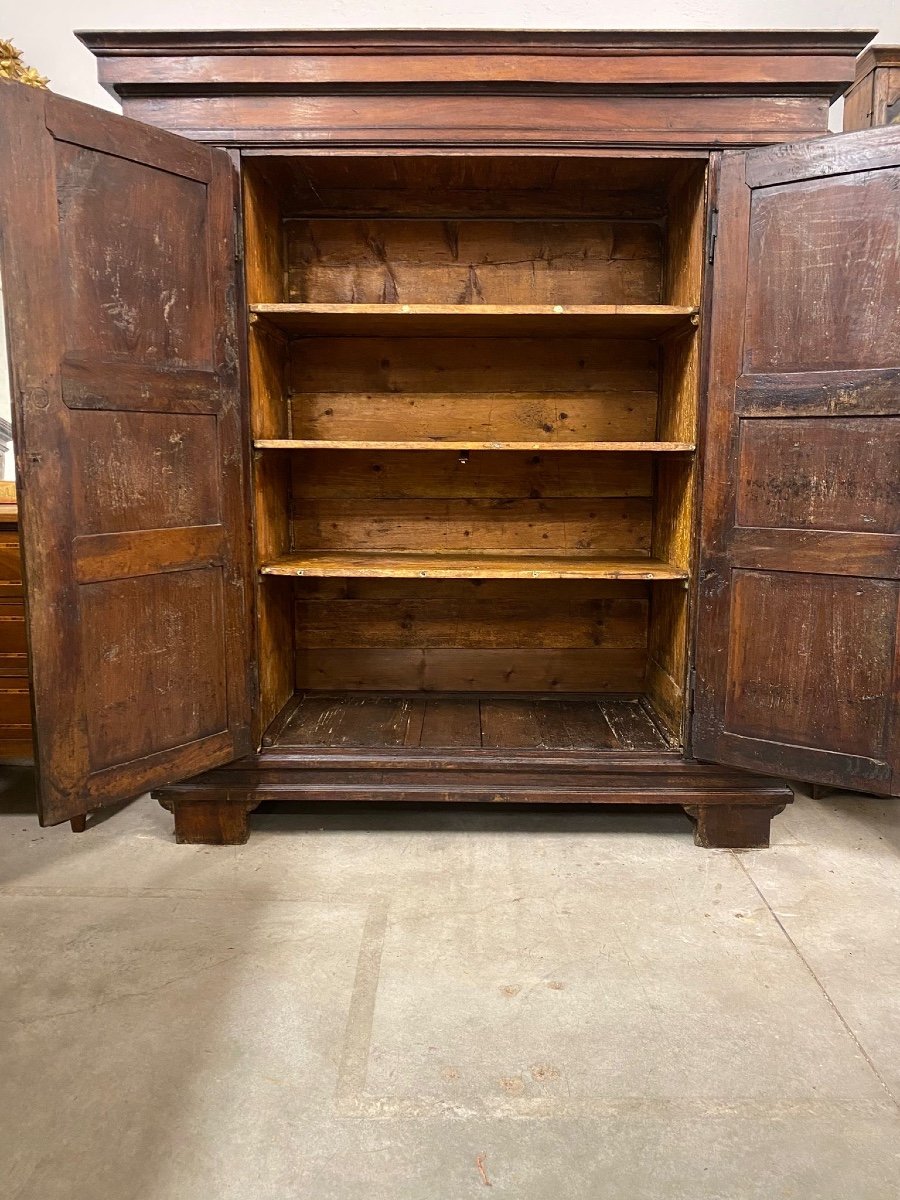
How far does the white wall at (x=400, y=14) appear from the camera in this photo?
112 inches

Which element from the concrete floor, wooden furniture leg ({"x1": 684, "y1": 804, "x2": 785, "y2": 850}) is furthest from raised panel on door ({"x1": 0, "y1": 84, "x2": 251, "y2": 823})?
wooden furniture leg ({"x1": 684, "y1": 804, "x2": 785, "y2": 850})

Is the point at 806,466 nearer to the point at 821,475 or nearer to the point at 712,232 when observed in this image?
the point at 821,475

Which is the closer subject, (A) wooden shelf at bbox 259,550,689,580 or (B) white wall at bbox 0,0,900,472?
(A) wooden shelf at bbox 259,550,689,580

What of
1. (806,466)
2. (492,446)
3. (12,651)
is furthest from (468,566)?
(12,651)

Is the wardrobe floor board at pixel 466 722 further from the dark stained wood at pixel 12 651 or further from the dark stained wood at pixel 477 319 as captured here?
the dark stained wood at pixel 477 319

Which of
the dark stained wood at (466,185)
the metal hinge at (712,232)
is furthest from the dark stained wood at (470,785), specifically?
the dark stained wood at (466,185)

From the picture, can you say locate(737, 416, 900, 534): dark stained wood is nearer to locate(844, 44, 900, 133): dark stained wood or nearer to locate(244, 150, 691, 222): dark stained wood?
locate(244, 150, 691, 222): dark stained wood

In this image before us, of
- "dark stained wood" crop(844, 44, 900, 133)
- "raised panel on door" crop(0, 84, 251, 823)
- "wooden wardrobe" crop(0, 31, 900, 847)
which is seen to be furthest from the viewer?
"dark stained wood" crop(844, 44, 900, 133)

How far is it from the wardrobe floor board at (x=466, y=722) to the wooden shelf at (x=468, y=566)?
496mm

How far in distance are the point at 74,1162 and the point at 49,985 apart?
50cm

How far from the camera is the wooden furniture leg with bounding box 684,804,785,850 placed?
7.47 feet

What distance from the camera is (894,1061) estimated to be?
1.46 meters

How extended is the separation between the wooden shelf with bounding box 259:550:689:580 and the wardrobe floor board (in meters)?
0.50

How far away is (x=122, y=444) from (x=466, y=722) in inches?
53.8
